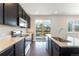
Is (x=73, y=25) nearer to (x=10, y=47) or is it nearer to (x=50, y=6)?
(x=50, y=6)

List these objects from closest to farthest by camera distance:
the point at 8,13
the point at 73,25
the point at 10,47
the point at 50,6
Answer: the point at 10,47
the point at 8,13
the point at 50,6
the point at 73,25

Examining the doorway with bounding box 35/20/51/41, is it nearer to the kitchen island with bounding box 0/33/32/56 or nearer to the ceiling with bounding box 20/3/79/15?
the ceiling with bounding box 20/3/79/15

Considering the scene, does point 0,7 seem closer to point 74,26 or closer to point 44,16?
point 44,16

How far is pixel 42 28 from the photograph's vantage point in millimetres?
10219

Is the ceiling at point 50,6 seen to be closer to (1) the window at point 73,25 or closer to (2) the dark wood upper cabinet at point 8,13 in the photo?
(2) the dark wood upper cabinet at point 8,13

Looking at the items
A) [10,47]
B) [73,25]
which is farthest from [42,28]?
[10,47]

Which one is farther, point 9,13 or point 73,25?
point 73,25

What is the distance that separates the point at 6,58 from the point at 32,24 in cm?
915

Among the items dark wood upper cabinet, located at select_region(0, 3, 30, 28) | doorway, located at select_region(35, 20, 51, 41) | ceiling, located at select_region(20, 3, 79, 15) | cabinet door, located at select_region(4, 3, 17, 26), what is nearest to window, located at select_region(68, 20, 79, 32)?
doorway, located at select_region(35, 20, 51, 41)

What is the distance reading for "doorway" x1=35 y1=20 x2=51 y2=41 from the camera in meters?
10.0

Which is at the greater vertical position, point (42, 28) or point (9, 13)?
point (9, 13)

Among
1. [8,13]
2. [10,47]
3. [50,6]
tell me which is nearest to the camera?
[10,47]

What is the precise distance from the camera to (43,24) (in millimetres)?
10320

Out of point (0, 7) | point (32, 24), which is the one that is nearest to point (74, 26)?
point (32, 24)
